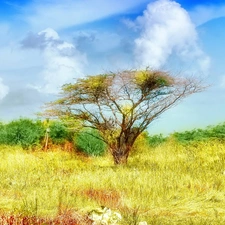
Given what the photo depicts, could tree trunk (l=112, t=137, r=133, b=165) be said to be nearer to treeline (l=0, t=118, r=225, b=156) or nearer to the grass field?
the grass field

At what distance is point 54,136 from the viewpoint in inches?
1085

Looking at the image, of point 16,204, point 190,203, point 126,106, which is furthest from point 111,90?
point 16,204

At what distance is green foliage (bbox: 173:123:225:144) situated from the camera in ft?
89.6

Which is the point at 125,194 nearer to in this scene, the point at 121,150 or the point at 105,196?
the point at 105,196

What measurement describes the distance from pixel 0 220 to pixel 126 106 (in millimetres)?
12193

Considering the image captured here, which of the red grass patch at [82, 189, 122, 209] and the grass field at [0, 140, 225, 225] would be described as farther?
the red grass patch at [82, 189, 122, 209]

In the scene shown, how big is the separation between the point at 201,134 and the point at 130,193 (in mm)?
17180

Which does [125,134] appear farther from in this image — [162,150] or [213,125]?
[213,125]

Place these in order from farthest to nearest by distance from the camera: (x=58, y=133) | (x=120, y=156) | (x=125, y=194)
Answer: (x=58, y=133) → (x=120, y=156) → (x=125, y=194)

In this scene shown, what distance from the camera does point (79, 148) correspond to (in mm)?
27078

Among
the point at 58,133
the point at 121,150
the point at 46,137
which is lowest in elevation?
the point at 121,150

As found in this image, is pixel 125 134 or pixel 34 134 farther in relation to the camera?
pixel 34 134

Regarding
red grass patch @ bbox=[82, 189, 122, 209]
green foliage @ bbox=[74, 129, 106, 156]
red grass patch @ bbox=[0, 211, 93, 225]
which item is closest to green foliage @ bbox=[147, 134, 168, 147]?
green foliage @ bbox=[74, 129, 106, 156]

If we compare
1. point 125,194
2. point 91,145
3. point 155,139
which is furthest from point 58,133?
point 125,194
